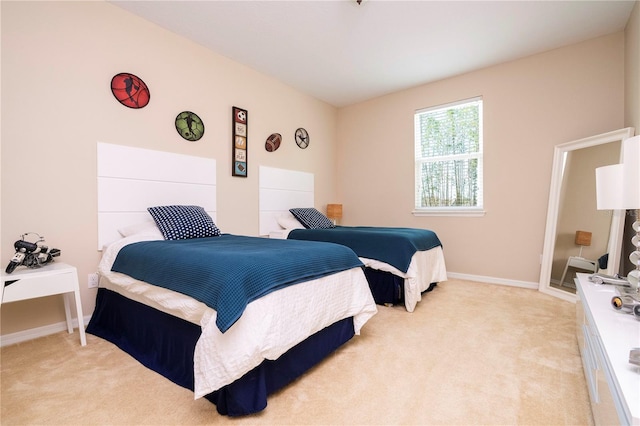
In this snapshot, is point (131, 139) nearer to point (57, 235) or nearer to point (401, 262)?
point (57, 235)

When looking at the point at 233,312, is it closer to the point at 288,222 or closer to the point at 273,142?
the point at 288,222

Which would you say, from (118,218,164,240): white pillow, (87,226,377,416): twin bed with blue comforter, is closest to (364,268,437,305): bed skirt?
(87,226,377,416): twin bed with blue comforter

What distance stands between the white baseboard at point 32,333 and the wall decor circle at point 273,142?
8.58 feet

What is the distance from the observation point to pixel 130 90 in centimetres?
265

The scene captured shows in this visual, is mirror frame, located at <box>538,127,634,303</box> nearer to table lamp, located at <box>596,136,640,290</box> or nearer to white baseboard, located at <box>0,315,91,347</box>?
table lamp, located at <box>596,136,640,290</box>

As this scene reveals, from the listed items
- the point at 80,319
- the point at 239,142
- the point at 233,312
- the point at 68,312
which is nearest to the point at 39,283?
the point at 80,319

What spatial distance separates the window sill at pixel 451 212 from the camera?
3807 mm

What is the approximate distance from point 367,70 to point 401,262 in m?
2.48

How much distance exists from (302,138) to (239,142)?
1178 millimetres

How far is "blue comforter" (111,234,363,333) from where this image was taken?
1.31 meters

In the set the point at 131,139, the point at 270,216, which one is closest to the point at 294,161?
the point at 270,216

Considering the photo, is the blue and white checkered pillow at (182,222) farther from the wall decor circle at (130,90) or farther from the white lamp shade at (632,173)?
the white lamp shade at (632,173)

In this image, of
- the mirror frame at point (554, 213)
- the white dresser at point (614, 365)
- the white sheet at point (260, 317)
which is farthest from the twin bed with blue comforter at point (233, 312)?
the mirror frame at point (554, 213)

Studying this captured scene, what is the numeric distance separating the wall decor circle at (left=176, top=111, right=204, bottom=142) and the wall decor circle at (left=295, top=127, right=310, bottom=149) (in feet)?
4.98
